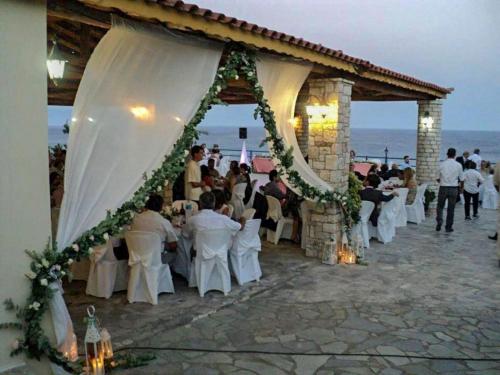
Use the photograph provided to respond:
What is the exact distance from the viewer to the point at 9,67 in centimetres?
342

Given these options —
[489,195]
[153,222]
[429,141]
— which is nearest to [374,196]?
[153,222]

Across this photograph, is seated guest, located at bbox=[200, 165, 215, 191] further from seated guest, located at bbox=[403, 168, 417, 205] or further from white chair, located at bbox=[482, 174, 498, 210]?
white chair, located at bbox=[482, 174, 498, 210]

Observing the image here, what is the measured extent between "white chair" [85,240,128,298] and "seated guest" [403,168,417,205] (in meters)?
7.47

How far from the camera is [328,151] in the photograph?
7855 mm

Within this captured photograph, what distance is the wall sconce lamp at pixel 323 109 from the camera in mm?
7723

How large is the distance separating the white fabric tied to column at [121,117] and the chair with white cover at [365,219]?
177 inches

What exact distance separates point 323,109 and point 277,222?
2322 mm

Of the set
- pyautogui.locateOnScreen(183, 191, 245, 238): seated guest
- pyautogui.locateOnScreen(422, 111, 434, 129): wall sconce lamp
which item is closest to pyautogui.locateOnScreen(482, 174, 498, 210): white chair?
pyautogui.locateOnScreen(422, 111, 434, 129): wall sconce lamp

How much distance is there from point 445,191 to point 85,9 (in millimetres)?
8473

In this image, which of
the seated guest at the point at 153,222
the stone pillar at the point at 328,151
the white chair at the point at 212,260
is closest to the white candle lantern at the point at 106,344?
the seated guest at the point at 153,222

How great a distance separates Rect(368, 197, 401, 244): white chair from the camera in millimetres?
9125

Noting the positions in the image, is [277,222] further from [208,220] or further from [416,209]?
[416,209]

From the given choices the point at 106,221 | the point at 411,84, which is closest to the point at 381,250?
the point at 411,84

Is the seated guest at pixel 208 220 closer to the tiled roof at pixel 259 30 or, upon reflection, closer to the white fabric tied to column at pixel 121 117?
the white fabric tied to column at pixel 121 117
